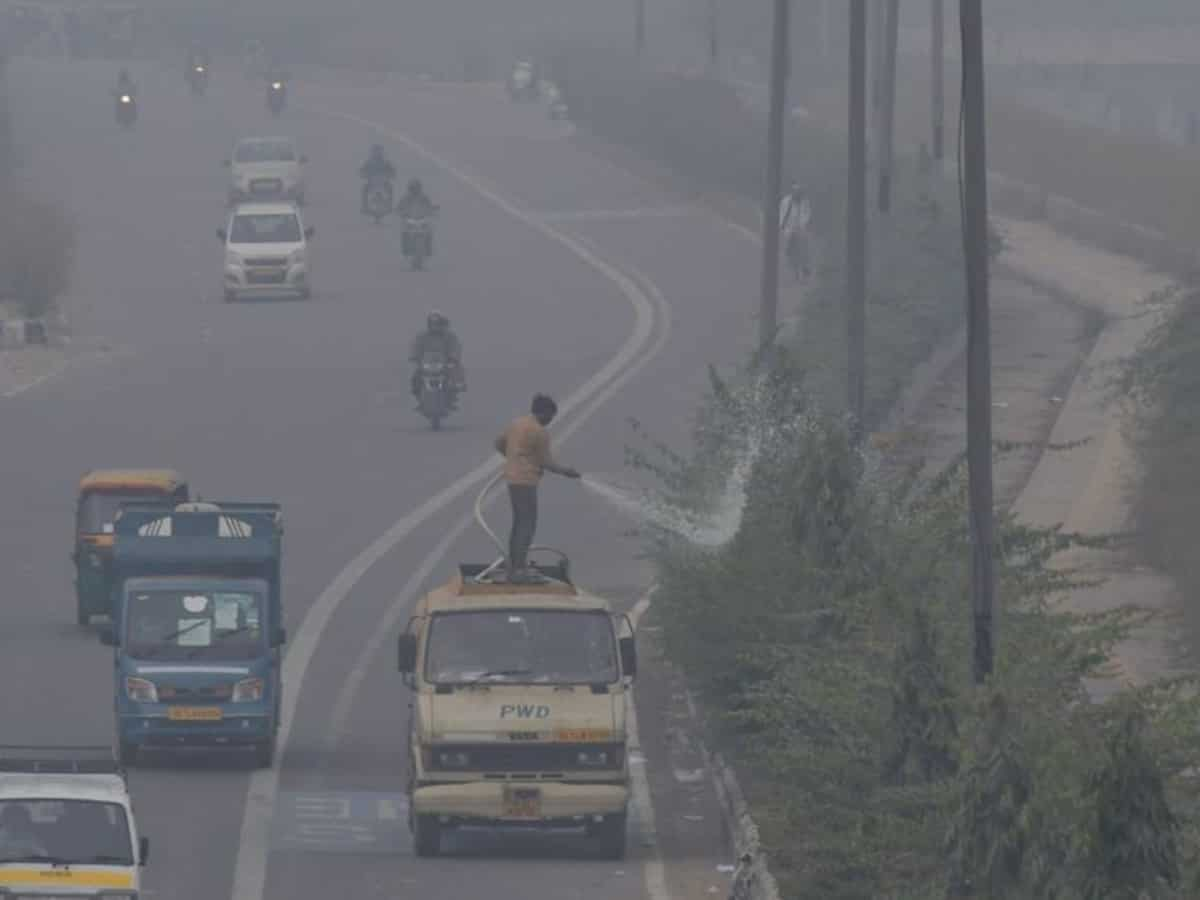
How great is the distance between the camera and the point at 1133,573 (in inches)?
1266

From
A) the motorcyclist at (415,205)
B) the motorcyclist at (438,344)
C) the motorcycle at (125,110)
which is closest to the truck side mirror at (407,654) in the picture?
the motorcyclist at (438,344)

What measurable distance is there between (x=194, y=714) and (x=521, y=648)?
3772 mm

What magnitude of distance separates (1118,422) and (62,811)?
25.4 m

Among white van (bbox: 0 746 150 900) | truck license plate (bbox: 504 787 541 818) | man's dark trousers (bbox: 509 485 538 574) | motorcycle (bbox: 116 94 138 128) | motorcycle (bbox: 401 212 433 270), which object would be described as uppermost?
white van (bbox: 0 746 150 900)

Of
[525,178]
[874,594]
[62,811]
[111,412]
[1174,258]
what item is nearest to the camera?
[62,811]

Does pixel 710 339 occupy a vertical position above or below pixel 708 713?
below

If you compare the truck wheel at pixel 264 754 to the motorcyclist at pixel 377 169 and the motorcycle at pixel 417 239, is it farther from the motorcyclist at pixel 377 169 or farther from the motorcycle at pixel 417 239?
the motorcyclist at pixel 377 169

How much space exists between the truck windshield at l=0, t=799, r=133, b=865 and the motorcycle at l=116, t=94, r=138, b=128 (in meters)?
75.5

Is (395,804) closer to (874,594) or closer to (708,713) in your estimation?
(708,713)

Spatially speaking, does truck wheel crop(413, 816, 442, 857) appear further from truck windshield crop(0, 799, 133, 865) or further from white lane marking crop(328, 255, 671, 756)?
white lane marking crop(328, 255, 671, 756)

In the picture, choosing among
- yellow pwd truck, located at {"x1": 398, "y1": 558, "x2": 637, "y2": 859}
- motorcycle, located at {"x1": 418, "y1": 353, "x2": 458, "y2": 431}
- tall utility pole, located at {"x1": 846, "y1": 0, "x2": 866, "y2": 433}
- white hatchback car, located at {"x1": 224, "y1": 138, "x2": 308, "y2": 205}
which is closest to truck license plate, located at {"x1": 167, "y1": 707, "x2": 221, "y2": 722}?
yellow pwd truck, located at {"x1": 398, "y1": 558, "x2": 637, "y2": 859}

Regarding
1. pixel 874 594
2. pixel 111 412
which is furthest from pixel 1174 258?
pixel 874 594

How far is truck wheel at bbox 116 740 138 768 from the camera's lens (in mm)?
24750

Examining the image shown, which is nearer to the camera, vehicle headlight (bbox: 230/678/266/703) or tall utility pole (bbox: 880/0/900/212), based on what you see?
vehicle headlight (bbox: 230/678/266/703)
